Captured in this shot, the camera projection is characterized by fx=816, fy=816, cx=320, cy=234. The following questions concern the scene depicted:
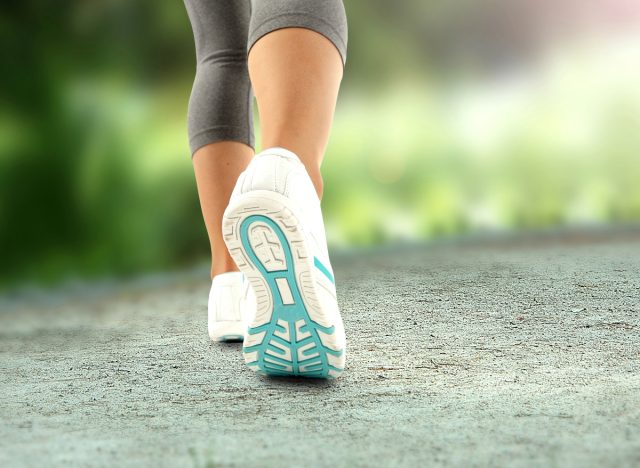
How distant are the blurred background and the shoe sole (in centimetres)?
178

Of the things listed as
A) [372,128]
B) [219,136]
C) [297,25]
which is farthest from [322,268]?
[372,128]

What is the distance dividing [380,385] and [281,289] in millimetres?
175

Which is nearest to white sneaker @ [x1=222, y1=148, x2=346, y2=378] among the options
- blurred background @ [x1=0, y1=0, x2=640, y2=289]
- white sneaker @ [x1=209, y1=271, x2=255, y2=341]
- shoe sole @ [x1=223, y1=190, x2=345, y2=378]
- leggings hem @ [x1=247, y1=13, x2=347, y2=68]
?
shoe sole @ [x1=223, y1=190, x2=345, y2=378]

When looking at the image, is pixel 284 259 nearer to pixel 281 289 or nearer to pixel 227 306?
pixel 281 289

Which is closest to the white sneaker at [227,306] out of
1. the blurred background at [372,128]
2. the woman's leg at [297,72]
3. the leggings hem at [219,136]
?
the leggings hem at [219,136]

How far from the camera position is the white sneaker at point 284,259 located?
0.80m

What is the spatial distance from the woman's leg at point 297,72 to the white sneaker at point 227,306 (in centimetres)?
31

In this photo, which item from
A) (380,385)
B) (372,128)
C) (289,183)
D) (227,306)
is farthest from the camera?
(372,128)

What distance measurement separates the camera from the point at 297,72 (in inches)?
34.4

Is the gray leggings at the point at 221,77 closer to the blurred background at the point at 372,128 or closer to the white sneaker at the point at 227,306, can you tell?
the white sneaker at the point at 227,306

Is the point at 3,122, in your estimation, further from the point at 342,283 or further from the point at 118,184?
the point at 342,283

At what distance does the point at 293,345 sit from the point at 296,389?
0.19 ft

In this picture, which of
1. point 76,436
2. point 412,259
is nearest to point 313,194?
point 76,436

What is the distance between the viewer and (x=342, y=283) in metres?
1.76
